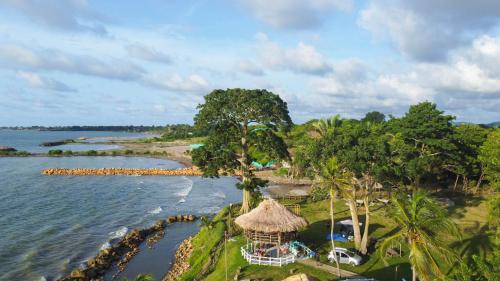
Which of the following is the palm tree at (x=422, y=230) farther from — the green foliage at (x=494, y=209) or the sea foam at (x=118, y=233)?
the sea foam at (x=118, y=233)

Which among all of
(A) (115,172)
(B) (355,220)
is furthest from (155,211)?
(A) (115,172)

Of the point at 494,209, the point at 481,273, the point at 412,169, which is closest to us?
the point at 481,273

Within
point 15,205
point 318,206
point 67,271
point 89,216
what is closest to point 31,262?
point 67,271

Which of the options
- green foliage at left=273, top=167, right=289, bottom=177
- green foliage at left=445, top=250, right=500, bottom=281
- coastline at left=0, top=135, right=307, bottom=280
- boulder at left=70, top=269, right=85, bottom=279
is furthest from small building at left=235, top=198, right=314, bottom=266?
green foliage at left=273, top=167, right=289, bottom=177

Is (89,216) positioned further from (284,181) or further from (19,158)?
(19,158)

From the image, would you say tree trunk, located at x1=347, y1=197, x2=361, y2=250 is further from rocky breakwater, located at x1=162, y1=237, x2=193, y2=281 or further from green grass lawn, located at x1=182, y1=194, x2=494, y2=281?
rocky breakwater, located at x1=162, y1=237, x2=193, y2=281

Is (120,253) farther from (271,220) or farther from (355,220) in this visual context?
(355,220)
